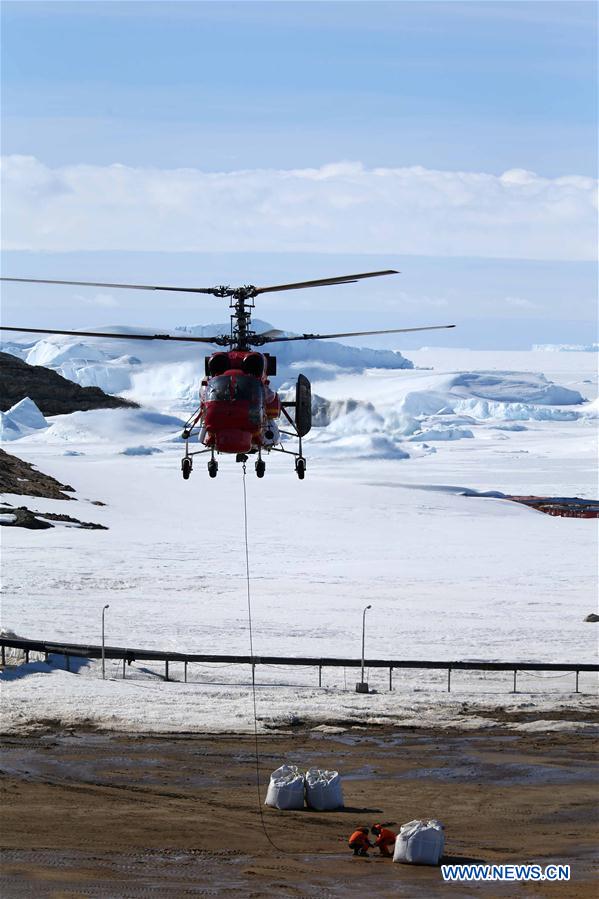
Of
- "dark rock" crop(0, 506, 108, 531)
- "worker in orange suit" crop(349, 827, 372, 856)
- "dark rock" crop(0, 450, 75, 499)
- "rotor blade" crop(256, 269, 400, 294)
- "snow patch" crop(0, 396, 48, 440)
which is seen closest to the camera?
"rotor blade" crop(256, 269, 400, 294)

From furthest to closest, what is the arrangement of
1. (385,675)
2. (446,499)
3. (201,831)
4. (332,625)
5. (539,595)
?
(446,499) → (539,595) → (332,625) → (385,675) → (201,831)

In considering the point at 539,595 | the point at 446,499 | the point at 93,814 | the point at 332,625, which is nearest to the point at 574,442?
the point at 446,499

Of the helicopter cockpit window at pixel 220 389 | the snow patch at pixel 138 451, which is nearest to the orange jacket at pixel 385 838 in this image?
the helicopter cockpit window at pixel 220 389

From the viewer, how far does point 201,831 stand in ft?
134

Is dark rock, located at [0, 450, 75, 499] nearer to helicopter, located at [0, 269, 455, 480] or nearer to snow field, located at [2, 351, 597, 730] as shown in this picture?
snow field, located at [2, 351, 597, 730]

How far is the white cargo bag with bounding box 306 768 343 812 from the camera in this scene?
42.7 meters

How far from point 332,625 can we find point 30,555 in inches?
957

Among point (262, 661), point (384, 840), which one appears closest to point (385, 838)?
point (384, 840)

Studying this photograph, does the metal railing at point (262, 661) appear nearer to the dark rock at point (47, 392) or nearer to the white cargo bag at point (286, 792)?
the white cargo bag at point (286, 792)

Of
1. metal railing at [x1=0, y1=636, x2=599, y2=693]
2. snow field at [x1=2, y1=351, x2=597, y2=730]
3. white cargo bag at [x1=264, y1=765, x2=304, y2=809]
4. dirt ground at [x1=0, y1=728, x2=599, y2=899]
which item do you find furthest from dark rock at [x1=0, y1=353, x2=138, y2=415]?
white cargo bag at [x1=264, y1=765, x2=304, y2=809]

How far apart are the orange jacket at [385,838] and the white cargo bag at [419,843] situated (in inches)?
17.3

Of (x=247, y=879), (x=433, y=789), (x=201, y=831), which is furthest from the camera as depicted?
(x=433, y=789)

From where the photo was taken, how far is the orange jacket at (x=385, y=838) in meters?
38.7

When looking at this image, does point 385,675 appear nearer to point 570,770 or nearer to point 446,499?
point 570,770
